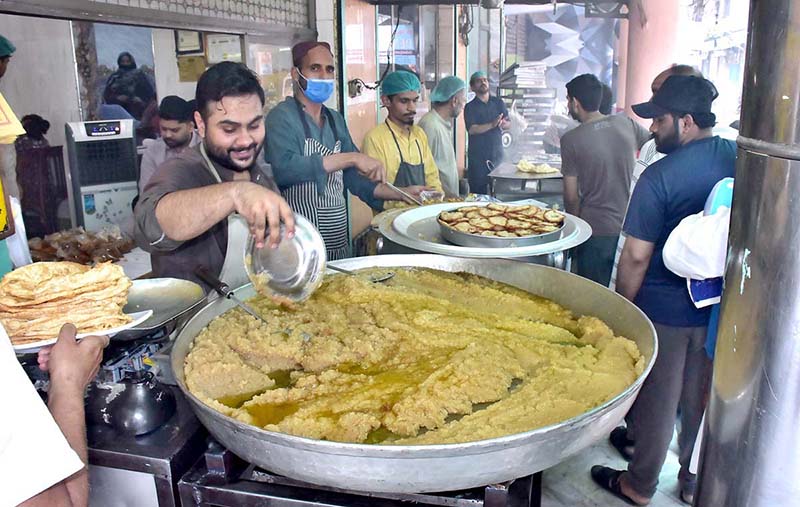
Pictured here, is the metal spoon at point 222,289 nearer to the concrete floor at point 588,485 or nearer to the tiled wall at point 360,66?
the concrete floor at point 588,485

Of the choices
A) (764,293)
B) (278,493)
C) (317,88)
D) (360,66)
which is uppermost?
(360,66)

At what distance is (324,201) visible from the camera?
3.20m

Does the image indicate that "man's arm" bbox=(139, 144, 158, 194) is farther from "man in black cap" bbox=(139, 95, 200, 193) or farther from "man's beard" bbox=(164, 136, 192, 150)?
"man's beard" bbox=(164, 136, 192, 150)

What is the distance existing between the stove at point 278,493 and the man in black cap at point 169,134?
2846 mm

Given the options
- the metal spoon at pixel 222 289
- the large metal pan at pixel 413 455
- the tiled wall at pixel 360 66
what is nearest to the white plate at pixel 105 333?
the large metal pan at pixel 413 455

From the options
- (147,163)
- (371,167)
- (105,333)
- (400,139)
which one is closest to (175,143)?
(147,163)

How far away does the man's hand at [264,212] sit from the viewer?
1462 mm

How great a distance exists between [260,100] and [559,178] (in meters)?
2.88

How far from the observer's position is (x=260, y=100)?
207 centimetres

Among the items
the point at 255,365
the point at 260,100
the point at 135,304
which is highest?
the point at 260,100

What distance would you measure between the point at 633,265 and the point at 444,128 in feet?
7.22

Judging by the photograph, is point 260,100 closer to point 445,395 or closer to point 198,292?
point 198,292

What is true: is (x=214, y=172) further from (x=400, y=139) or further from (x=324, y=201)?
(x=400, y=139)

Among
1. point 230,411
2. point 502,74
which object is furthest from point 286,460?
point 502,74
